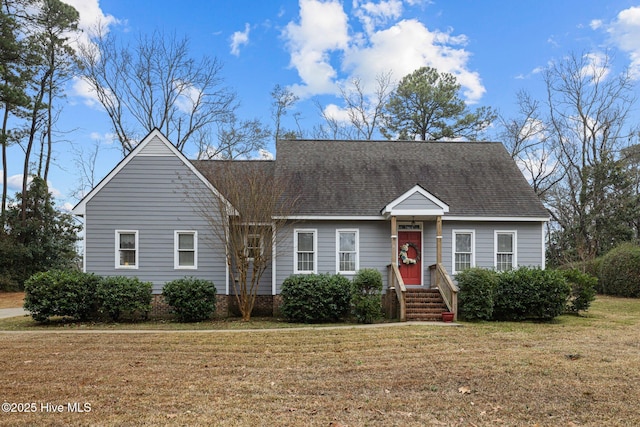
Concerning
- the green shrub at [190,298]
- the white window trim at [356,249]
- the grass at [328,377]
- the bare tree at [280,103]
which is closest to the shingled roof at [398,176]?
the white window trim at [356,249]

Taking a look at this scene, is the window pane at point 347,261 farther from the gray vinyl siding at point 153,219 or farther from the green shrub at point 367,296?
the gray vinyl siding at point 153,219

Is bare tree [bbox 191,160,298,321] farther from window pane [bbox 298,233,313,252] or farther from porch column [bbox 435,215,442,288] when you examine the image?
porch column [bbox 435,215,442,288]

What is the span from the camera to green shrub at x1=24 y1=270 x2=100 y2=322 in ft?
45.1

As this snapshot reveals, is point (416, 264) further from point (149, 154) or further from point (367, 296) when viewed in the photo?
point (149, 154)

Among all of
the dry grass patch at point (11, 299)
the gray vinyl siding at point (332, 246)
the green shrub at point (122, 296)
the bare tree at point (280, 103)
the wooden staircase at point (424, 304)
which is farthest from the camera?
the bare tree at point (280, 103)

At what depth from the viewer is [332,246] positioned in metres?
16.6

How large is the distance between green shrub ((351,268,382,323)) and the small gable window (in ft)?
8.14

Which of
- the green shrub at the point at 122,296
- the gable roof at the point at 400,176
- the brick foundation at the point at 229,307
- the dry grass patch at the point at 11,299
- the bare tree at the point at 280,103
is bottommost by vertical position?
the dry grass patch at the point at 11,299

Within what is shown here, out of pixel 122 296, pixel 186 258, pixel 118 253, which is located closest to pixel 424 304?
pixel 186 258

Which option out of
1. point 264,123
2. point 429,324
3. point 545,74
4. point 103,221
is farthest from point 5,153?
point 545,74

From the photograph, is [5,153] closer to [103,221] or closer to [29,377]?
[103,221]

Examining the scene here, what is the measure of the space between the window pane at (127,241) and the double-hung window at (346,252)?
6.86 m

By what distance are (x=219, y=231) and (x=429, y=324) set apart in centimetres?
715

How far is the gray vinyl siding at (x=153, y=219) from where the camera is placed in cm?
1566
